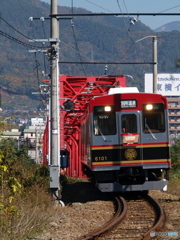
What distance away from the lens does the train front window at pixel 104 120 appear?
16719mm

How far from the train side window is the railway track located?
6.69ft

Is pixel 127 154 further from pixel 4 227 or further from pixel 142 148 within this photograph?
pixel 4 227

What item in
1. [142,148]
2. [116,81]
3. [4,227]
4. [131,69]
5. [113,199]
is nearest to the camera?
[4,227]

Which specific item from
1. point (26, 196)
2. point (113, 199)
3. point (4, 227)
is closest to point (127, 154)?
point (113, 199)

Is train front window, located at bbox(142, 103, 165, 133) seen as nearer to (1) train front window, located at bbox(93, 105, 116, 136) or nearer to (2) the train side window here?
(2) the train side window

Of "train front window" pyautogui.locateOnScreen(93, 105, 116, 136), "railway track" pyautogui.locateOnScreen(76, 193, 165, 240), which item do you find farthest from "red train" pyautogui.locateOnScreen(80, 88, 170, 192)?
"railway track" pyautogui.locateOnScreen(76, 193, 165, 240)

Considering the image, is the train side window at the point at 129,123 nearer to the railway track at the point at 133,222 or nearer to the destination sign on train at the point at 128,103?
the destination sign on train at the point at 128,103

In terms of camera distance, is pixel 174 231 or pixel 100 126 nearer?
pixel 174 231

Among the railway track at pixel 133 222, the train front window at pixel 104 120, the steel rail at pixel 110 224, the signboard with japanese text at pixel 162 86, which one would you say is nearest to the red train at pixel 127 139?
the train front window at pixel 104 120

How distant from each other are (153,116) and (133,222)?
478cm

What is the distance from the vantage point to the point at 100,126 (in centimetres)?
1683

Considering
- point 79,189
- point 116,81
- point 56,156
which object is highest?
point 116,81

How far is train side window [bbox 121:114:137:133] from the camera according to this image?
16703 millimetres

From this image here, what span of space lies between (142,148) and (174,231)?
5.57 metres
